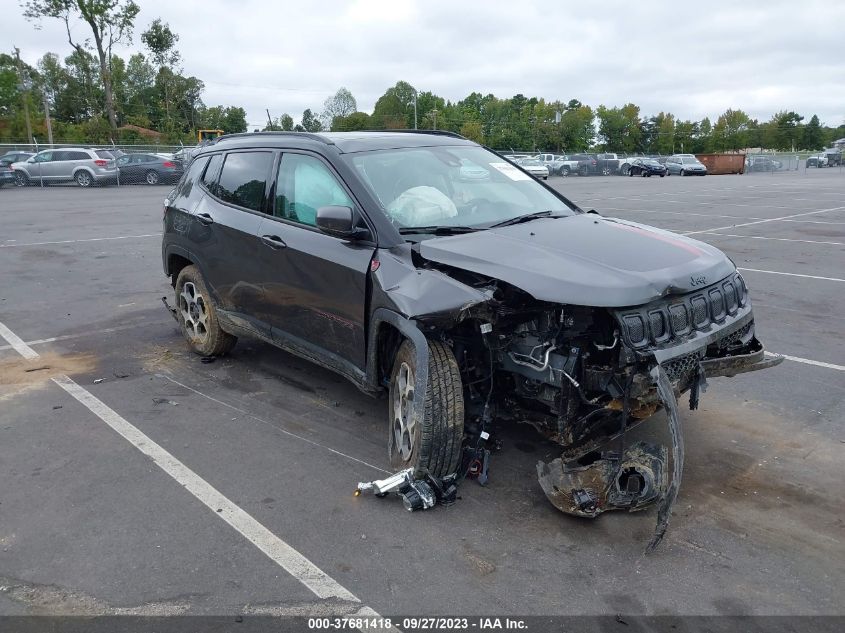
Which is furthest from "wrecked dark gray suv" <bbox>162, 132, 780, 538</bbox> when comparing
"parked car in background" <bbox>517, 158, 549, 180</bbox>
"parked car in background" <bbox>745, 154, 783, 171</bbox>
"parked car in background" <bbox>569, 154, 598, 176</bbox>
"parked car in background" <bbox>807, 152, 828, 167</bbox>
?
"parked car in background" <bbox>807, 152, 828, 167</bbox>

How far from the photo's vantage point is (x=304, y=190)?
4977 millimetres

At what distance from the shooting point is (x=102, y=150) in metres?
30.7

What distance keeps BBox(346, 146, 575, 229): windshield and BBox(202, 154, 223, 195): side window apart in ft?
5.80

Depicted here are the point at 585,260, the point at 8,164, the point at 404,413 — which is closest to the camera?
the point at 585,260

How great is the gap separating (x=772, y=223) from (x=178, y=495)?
16491 mm

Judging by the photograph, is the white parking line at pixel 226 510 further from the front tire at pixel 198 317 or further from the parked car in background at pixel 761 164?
the parked car in background at pixel 761 164

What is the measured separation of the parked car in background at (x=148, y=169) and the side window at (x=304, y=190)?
28253 millimetres

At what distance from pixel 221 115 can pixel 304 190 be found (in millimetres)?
79400

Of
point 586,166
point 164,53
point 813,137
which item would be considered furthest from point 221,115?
point 813,137

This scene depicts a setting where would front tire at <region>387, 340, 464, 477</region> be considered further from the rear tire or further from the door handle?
the rear tire

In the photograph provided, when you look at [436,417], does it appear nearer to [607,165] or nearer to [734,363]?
[734,363]

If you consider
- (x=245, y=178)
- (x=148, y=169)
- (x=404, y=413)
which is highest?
(x=245, y=178)

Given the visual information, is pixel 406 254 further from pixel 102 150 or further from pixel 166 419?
pixel 102 150

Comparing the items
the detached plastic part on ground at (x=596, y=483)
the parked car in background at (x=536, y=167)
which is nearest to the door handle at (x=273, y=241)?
the detached plastic part on ground at (x=596, y=483)
